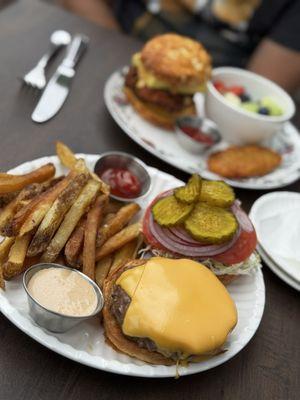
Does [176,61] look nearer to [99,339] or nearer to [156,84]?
[156,84]

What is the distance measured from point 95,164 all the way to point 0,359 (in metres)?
0.89

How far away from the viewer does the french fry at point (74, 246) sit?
5.06ft

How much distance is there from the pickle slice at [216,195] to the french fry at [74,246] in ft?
1.54

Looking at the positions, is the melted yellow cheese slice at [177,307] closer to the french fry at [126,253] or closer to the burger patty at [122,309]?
the burger patty at [122,309]

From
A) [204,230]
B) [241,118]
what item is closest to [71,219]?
[204,230]

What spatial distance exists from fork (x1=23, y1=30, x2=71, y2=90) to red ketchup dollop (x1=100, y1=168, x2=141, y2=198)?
78cm

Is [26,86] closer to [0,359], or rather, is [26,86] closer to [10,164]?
[10,164]

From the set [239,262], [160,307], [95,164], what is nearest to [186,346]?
[160,307]

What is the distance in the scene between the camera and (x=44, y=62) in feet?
8.65

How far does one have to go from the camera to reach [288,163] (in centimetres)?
260

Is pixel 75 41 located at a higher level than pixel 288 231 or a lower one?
lower

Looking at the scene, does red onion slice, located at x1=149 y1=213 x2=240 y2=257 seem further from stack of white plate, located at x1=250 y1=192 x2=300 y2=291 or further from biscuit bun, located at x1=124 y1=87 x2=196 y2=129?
biscuit bun, located at x1=124 y1=87 x2=196 y2=129

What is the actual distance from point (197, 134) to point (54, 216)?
3.99ft

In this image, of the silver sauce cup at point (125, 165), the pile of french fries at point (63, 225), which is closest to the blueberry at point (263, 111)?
the silver sauce cup at point (125, 165)
